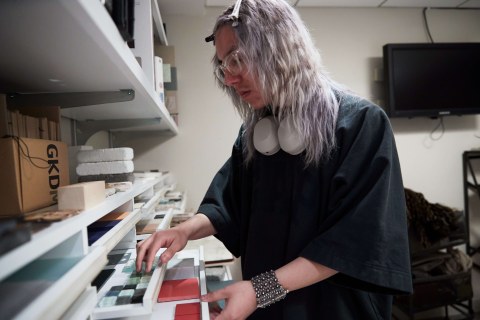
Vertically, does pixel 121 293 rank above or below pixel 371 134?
below

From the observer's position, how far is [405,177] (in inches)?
102

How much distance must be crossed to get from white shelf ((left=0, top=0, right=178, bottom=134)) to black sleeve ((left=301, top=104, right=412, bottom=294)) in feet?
1.72

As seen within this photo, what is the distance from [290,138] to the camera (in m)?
0.72

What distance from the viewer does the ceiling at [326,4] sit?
2141 millimetres

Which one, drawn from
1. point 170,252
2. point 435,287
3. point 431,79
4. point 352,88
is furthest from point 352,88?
point 170,252

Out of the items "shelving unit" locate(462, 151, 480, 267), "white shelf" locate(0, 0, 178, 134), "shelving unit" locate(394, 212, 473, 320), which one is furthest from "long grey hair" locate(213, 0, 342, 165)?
"shelving unit" locate(462, 151, 480, 267)

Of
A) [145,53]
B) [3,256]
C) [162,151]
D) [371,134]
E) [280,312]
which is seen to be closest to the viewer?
[3,256]

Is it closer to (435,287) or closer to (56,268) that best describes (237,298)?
(56,268)

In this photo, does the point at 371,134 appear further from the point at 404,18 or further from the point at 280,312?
the point at 404,18

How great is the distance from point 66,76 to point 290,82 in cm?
50

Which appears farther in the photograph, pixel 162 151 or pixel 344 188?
pixel 162 151

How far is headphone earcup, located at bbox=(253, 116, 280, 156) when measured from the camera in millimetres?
776

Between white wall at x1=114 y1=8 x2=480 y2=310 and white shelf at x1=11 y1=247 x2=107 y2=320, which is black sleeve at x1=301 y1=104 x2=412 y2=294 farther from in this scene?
white wall at x1=114 y1=8 x2=480 y2=310

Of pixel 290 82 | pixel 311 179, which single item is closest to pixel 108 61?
pixel 290 82
